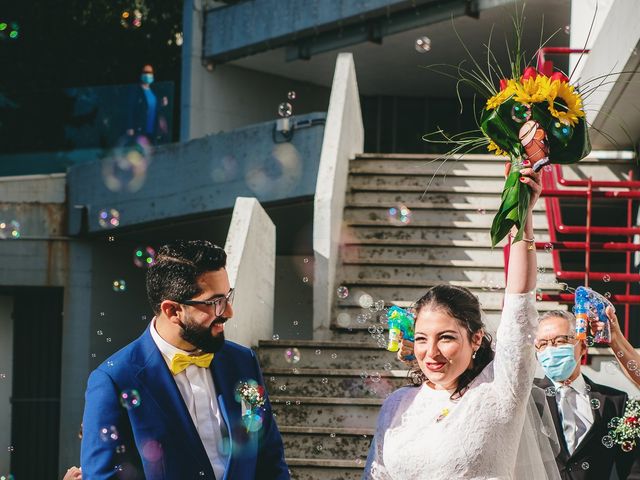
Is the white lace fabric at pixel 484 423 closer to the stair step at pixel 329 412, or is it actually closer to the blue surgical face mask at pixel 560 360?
the blue surgical face mask at pixel 560 360

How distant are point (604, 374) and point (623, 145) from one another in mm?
3556

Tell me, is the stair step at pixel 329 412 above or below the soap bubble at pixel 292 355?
below

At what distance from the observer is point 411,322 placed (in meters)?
4.45

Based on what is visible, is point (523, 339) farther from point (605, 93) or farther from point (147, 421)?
point (605, 93)

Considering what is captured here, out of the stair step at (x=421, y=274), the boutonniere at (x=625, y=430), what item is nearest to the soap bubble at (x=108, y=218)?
the stair step at (x=421, y=274)

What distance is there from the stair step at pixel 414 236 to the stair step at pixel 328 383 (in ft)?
7.36

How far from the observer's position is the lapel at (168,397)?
12.1ft

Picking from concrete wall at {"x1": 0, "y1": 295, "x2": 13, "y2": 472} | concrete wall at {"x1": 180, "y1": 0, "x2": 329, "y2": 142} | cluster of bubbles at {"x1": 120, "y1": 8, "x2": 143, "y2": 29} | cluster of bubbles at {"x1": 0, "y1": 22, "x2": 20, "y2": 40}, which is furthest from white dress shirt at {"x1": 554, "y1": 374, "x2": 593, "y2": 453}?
cluster of bubbles at {"x1": 0, "y1": 22, "x2": 20, "y2": 40}

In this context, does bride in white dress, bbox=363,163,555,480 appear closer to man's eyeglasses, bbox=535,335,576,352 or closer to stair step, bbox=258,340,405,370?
man's eyeglasses, bbox=535,335,576,352

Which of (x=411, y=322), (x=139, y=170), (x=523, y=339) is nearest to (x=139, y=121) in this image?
(x=139, y=170)

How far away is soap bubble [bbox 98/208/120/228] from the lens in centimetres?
1377

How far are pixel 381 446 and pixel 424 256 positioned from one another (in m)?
6.29

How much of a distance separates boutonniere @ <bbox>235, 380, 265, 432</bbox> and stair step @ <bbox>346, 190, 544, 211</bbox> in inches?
269

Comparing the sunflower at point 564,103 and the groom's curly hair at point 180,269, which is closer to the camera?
the sunflower at point 564,103
